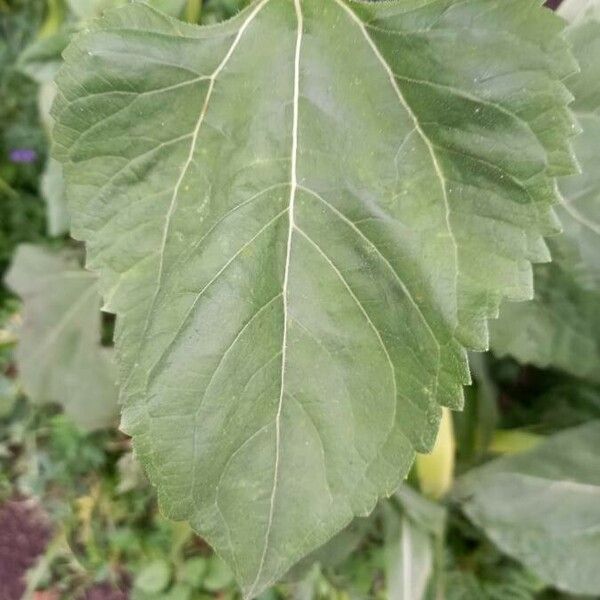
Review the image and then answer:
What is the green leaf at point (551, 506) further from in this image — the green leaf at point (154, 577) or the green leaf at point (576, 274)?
the green leaf at point (154, 577)

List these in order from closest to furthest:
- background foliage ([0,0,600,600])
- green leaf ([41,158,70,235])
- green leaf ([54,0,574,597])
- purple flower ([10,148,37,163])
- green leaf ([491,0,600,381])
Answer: green leaf ([54,0,574,597]) < green leaf ([491,0,600,381]) < background foliage ([0,0,600,600]) < green leaf ([41,158,70,235]) < purple flower ([10,148,37,163])

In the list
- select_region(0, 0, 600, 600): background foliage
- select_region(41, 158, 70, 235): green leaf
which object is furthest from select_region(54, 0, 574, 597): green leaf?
select_region(41, 158, 70, 235): green leaf

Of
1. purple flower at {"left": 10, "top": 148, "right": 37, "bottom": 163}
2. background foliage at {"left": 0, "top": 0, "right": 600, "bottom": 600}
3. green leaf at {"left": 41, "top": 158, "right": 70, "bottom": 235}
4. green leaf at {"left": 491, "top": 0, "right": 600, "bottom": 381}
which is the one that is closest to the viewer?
green leaf at {"left": 491, "top": 0, "right": 600, "bottom": 381}

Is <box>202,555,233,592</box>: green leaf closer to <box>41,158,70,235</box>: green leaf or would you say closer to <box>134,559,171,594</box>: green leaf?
<box>134,559,171,594</box>: green leaf

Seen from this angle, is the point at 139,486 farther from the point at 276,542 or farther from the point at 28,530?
the point at 276,542

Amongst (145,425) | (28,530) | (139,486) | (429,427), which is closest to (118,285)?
(145,425)

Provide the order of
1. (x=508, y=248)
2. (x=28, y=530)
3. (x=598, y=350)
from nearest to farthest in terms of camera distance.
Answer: (x=508, y=248)
(x=598, y=350)
(x=28, y=530)

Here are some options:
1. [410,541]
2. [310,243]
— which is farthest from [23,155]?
[310,243]

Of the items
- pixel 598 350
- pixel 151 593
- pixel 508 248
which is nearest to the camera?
pixel 508 248
